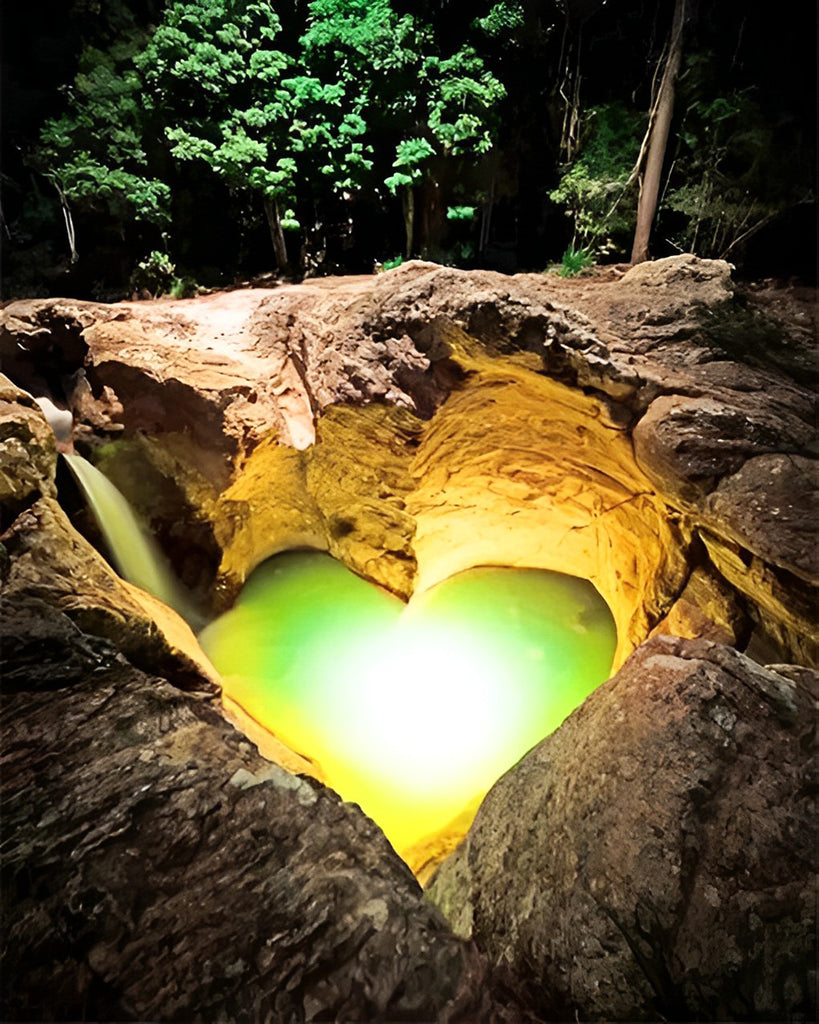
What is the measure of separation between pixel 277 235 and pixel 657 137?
7398mm

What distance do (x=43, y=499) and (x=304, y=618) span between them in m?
3.82

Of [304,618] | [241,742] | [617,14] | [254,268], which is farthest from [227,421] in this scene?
[617,14]

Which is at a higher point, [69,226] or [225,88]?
[225,88]

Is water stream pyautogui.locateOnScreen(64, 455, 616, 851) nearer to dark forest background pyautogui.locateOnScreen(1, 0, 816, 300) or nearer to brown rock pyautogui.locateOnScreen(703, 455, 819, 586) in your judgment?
brown rock pyautogui.locateOnScreen(703, 455, 819, 586)

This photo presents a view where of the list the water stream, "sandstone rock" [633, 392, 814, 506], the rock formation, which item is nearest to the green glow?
the water stream

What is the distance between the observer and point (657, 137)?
836 cm

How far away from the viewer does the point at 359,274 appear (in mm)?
11883

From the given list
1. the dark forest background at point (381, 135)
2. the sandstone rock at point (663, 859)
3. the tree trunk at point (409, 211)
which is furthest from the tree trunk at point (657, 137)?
the sandstone rock at point (663, 859)

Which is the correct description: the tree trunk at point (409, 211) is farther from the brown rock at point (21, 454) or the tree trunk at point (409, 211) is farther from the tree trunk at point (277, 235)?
the brown rock at point (21, 454)

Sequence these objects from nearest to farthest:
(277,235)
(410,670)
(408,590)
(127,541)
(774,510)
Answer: (774,510), (127,541), (410,670), (408,590), (277,235)

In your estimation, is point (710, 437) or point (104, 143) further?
point (104, 143)

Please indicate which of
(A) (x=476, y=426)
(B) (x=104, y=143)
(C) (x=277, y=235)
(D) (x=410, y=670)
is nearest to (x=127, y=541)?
(D) (x=410, y=670)

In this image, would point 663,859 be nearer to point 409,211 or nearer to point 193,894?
point 193,894

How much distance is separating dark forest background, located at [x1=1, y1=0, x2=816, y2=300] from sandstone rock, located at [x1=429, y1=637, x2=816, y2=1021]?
27.6ft
